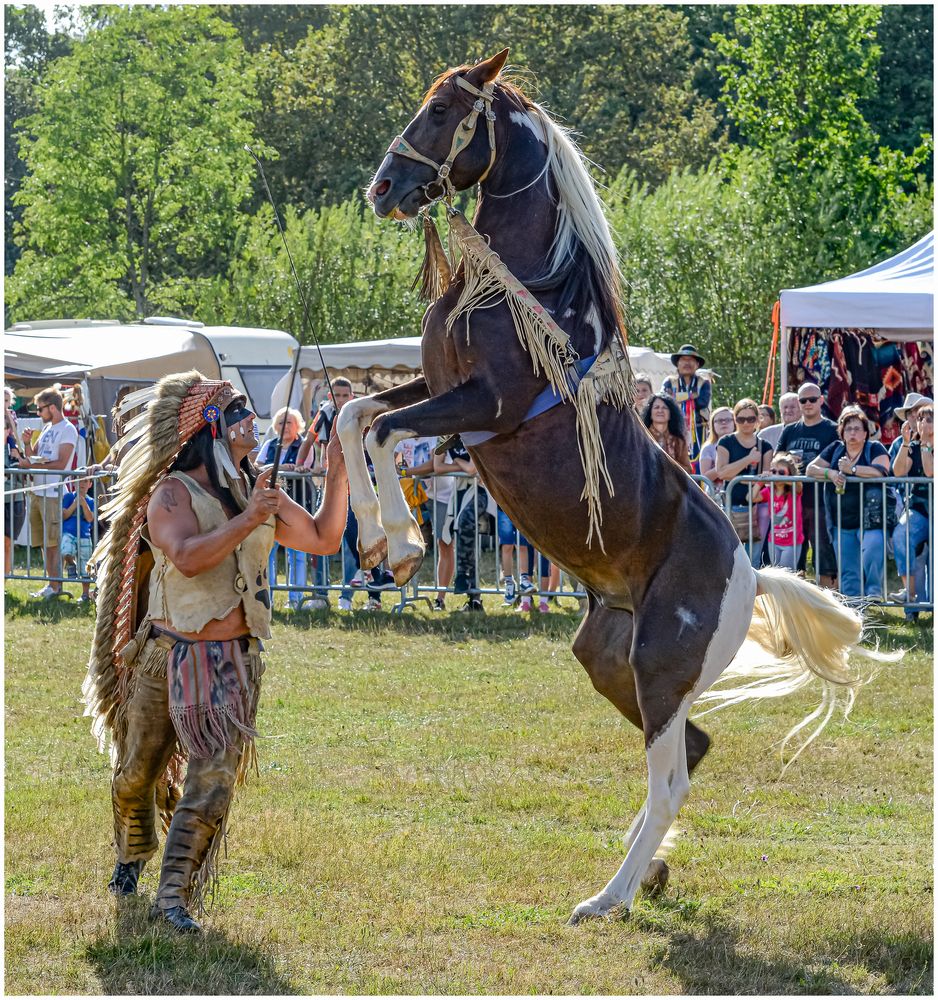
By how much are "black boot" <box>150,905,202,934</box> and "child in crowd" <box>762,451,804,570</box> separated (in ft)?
23.0

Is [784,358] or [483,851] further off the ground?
[784,358]

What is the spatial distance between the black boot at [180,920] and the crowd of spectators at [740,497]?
5273mm

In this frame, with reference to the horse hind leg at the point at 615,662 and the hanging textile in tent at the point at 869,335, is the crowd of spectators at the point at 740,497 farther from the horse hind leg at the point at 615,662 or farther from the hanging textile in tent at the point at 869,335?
the horse hind leg at the point at 615,662

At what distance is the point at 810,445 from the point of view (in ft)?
36.2

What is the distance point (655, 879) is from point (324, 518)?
1876mm

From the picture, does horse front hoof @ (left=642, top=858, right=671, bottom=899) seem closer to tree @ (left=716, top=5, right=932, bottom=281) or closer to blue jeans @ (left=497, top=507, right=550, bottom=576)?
blue jeans @ (left=497, top=507, right=550, bottom=576)

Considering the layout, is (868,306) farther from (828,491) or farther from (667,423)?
(667,423)

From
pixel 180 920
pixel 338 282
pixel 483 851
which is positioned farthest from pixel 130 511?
pixel 338 282

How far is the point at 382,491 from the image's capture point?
4641mm

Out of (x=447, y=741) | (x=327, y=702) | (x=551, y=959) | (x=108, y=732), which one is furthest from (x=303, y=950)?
(x=327, y=702)

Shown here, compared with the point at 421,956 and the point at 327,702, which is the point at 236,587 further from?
the point at 327,702

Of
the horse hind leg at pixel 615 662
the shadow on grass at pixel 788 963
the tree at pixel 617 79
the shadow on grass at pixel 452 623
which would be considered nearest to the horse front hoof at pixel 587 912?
the shadow on grass at pixel 788 963

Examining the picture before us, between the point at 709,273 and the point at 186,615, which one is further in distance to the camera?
the point at 709,273

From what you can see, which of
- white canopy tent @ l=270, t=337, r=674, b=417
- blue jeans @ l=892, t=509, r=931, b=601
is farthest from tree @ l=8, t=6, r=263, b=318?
blue jeans @ l=892, t=509, r=931, b=601
